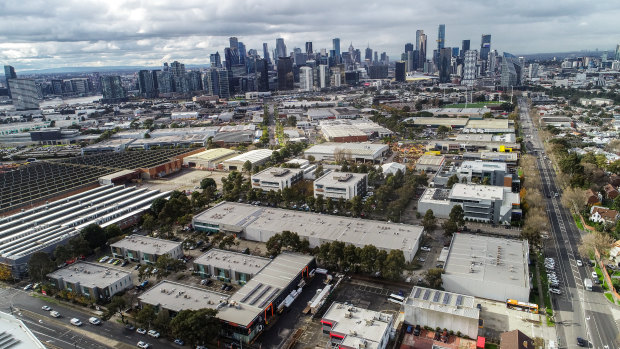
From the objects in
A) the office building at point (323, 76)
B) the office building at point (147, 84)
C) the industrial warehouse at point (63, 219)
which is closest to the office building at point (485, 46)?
the office building at point (323, 76)

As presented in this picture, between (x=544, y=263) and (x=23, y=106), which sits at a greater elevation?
(x=23, y=106)

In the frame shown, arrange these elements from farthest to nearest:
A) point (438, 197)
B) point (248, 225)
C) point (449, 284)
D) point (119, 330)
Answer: point (438, 197) < point (248, 225) < point (449, 284) < point (119, 330)

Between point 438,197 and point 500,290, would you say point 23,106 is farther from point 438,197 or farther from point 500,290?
point 500,290

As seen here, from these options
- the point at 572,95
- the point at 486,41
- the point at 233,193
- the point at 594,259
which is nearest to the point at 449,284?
the point at 594,259

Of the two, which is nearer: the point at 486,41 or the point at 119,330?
the point at 119,330

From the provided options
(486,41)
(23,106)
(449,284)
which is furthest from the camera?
(486,41)

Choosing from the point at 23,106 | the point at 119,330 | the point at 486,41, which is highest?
the point at 486,41

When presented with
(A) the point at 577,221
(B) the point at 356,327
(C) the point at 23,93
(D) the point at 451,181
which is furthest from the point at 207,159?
(C) the point at 23,93
